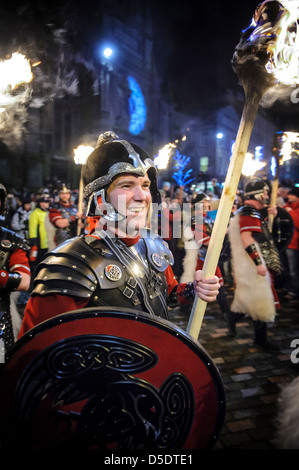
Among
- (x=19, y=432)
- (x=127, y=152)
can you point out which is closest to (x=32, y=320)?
(x=19, y=432)

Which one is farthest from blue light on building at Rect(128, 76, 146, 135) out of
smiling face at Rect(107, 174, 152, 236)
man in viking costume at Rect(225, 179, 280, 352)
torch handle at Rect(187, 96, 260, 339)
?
torch handle at Rect(187, 96, 260, 339)

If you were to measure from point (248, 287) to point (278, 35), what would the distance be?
4077mm

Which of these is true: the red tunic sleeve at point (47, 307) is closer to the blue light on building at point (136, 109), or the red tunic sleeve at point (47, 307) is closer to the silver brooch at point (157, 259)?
the silver brooch at point (157, 259)

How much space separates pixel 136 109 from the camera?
34.2m

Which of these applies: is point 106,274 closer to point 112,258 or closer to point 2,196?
point 112,258

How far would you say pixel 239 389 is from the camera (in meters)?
3.59

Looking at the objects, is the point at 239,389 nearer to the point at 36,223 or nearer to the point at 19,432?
the point at 19,432

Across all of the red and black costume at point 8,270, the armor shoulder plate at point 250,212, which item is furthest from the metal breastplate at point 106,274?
the armor shoulder plate at point 250,212

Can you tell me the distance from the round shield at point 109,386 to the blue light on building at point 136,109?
3412 centimetres

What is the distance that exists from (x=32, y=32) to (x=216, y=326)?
17.8ft

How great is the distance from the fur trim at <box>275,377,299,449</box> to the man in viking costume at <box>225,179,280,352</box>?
9.81 ft

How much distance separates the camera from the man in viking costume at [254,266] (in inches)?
186

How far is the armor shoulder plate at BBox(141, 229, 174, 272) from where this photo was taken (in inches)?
81.7
